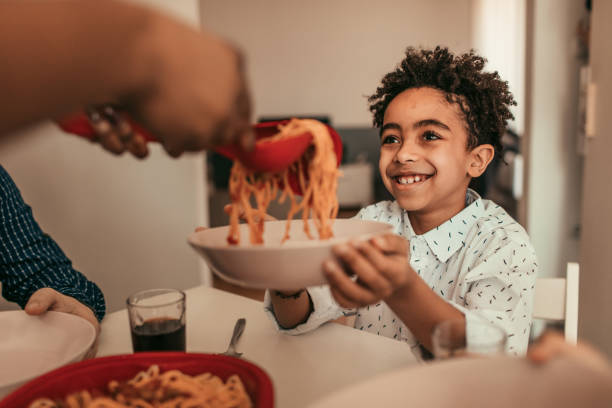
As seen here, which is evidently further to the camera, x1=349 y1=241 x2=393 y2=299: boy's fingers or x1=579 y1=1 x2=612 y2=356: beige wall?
x1=579 y1=1 x2=612 y2=356: beige wall

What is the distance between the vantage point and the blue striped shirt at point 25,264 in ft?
3.85

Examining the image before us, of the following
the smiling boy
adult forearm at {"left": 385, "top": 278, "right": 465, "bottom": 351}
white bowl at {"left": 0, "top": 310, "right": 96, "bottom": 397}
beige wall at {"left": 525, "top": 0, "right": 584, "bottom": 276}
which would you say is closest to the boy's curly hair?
the smiling boy

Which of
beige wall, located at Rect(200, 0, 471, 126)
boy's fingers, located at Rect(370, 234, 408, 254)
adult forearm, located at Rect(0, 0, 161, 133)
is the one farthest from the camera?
beige wall, located at Rect(200, 0, 471, 126)

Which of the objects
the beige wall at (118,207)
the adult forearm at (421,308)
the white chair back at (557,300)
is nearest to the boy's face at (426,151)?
the white chair back at (557,300)

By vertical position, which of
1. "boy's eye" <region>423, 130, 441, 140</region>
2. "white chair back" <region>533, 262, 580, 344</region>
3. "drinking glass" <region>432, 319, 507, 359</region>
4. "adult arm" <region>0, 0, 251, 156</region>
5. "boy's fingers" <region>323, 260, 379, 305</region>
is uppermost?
"adult arm" <region>0, 0, 251, 156</region>

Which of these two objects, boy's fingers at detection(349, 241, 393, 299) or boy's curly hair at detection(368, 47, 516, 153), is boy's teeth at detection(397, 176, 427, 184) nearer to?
boy's curly hair at detection(368, 47, 516, 153)

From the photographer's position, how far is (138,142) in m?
0.66

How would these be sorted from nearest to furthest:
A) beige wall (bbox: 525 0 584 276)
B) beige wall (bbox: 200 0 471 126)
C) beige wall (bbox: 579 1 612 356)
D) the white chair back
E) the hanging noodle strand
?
1. the hanging noodle strand
2. the white chair back
3. beige wall (bbox: 579 1 612 356)
4. beige wall (bbox: 525 0 584 276)
5. beige wall (bbox: 200 0 471 126)

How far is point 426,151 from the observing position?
1.17m

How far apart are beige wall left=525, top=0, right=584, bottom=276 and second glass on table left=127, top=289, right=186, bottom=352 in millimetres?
2119

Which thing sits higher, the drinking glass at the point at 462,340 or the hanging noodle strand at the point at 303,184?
the hanging noodle strand at the point at 303,184

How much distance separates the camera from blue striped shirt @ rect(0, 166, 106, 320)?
117 cm

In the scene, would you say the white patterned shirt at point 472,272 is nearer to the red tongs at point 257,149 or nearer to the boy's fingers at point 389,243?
the boy's fingers at point 389,243

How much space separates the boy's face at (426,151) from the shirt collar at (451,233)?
6 centimetres
